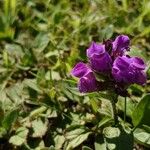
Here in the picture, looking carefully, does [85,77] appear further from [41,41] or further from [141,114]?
[41,41]

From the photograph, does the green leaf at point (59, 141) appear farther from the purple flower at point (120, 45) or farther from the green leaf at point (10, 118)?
→ the purple flower at point (120, 45)

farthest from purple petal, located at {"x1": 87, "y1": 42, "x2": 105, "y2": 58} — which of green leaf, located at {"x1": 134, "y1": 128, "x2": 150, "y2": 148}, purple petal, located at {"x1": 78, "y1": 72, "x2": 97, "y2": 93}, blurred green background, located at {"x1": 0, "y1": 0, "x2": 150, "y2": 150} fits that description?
green leaf, located at {"x1": 134, "y1": 128, "x2": 150, "y2": 148}

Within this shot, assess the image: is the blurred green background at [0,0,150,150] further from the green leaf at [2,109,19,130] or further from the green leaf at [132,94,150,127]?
the green leaf at [132,94,150,127]

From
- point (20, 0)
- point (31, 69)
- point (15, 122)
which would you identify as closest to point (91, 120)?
point (15, 122)

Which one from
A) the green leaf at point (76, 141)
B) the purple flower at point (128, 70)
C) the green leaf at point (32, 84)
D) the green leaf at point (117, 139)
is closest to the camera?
the purple flower at point (128, 70)

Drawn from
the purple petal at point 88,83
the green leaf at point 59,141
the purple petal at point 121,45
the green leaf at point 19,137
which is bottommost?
the green leaf at point 19,137

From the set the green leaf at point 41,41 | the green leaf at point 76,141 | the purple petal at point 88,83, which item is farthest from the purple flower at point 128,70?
the green leaf at point 41,41
